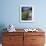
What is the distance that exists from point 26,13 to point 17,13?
0.31 m

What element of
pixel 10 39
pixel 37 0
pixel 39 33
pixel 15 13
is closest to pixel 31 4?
pixel 37 0

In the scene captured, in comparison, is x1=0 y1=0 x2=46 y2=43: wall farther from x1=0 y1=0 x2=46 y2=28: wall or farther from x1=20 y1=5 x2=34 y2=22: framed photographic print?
x1=20 y1=5 x2=34 y2=22: framed photographic print

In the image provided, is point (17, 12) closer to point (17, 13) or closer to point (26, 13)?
point (17, 13)

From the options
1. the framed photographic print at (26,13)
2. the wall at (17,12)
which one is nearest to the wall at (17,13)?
the wall at (17,12)

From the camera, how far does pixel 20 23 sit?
165 inches

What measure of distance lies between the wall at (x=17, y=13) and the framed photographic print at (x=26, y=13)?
0.11 m

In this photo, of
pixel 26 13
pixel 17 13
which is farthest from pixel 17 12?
pixel 26 13

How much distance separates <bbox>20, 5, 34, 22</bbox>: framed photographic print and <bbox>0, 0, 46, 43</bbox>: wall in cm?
11

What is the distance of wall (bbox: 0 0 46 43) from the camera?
4125 mm

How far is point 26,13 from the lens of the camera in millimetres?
4148

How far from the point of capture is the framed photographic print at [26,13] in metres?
4.12

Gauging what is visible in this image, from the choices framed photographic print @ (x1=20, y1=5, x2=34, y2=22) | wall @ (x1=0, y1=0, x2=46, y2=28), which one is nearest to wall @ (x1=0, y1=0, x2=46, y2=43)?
wall @ (x1=0, y1=0, x2=46, y2=28)

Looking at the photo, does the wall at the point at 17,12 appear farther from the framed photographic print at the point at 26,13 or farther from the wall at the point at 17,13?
the framed photographic print at the point at 26,13

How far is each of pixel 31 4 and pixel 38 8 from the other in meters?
0.28
